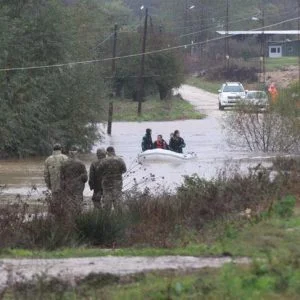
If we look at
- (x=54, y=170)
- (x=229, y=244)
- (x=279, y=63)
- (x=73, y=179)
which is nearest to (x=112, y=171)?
(x=73, y=179)

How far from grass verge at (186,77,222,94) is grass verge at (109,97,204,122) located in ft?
56.4

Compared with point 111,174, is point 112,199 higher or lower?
lower

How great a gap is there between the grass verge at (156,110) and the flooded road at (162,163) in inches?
53.4

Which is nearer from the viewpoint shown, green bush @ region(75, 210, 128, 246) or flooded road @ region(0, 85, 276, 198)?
green bush @ region(75, 210, 128, 246)

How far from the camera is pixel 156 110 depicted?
243ft

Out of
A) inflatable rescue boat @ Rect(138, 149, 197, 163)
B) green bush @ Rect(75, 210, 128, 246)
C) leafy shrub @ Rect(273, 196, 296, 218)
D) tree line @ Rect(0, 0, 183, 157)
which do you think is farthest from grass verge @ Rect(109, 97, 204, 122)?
green bush @ Rect(75, 210, 128, 246)

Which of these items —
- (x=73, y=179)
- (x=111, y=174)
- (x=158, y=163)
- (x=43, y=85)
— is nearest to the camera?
(x=73, y=179)

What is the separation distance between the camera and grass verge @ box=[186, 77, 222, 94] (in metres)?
101

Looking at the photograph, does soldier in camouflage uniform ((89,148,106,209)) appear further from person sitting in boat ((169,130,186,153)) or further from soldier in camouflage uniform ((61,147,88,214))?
person sitting in boat ((169,130,186,153))

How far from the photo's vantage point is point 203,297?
A: 8.16 m

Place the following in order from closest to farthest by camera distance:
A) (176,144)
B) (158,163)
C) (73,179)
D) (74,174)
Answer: (73,179) < (74,174) < (158,163) < (176,144)

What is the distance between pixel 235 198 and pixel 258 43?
10380 cm

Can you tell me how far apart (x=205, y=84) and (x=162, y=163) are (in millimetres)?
71487

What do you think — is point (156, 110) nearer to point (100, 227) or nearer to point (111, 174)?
point (111, 174)
